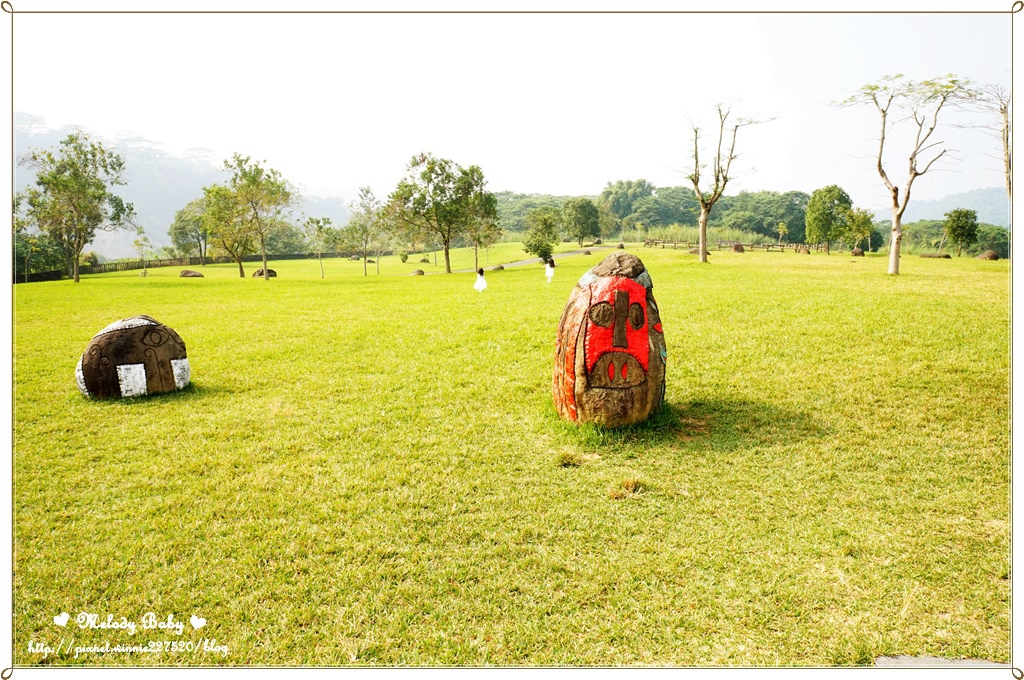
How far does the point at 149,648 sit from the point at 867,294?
1913cm

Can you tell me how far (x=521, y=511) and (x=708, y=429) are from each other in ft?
10.4

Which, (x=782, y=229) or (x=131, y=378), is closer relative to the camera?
(x=131, y=378)

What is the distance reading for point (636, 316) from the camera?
259 inches

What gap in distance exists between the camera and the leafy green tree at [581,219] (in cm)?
6600

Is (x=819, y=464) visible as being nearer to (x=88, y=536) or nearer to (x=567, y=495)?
(x=567, y=495)

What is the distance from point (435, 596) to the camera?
13.1ft

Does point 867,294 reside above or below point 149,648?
above

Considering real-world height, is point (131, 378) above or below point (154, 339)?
below

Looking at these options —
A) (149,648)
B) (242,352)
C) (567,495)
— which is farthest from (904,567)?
(242,352)

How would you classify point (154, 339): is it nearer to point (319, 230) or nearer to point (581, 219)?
point (319, 230)

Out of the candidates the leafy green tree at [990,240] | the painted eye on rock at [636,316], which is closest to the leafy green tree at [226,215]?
the painted eye on rock at [636,316]

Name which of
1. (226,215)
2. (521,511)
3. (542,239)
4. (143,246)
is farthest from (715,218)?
(521,511)

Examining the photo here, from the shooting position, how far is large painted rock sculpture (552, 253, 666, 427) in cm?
654

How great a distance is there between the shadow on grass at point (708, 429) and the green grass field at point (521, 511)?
42 millimetres
